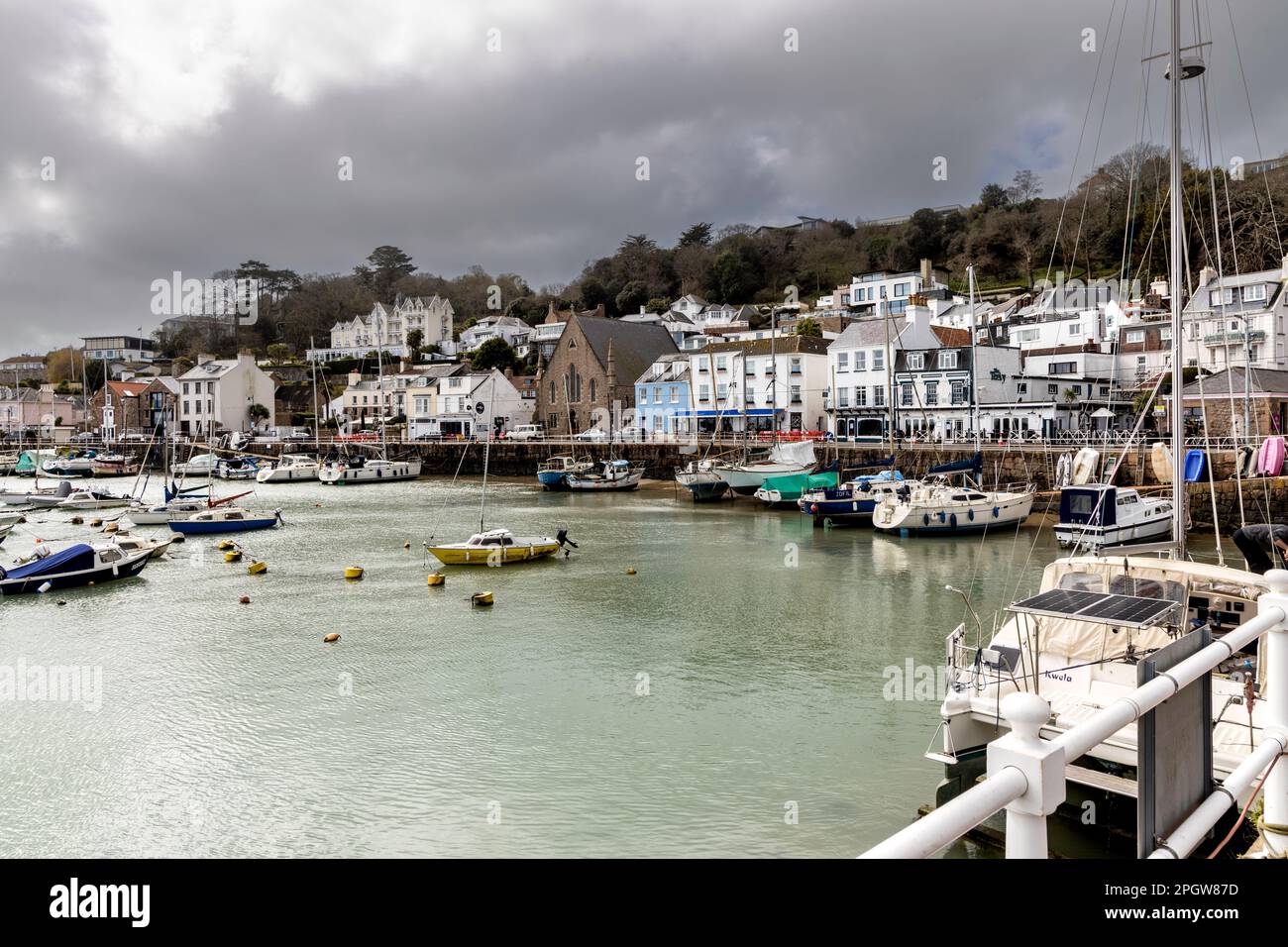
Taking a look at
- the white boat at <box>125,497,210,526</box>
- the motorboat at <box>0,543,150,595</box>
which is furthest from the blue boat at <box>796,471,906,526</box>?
the white boat at <box>125,497,210,526</box>

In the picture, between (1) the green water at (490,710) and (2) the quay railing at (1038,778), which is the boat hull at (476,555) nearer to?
(1) the green water at (490,710)

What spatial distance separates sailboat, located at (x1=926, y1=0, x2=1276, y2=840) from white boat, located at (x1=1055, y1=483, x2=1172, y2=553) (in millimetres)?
15091

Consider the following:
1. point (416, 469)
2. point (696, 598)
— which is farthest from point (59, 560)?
point (416, 469)

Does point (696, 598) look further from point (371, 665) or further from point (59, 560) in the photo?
point (59, 560)

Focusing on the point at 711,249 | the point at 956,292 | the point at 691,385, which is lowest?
the point at 691,385

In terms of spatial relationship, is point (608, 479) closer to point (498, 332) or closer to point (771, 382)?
point (771, 382)

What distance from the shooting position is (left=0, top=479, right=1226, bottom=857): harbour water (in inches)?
415

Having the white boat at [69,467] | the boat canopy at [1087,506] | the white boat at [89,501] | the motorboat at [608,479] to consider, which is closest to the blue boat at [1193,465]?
the boat canopy at [1087,506]

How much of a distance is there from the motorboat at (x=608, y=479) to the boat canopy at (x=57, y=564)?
31.9 meters

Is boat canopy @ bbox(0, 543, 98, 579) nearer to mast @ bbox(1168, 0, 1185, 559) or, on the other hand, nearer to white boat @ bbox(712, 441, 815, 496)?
mast @ bbox(1168, 0, 1185, 559)

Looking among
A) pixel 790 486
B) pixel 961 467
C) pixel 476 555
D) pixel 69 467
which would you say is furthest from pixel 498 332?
pixel 476 555

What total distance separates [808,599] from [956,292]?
260ft

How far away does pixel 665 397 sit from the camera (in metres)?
72.8
